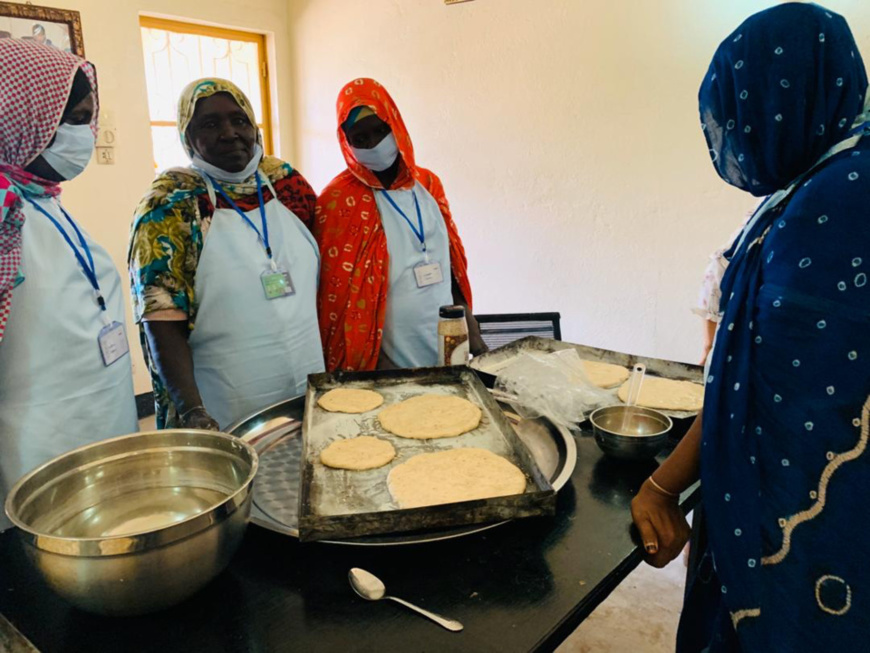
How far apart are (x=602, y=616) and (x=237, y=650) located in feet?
5.64

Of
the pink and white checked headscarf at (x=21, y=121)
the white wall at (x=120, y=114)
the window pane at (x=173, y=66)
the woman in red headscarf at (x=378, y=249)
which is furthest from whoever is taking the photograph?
the window pane at (x=173, y=66)

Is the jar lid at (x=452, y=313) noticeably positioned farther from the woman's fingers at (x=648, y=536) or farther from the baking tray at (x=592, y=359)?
the woman's fingers at (x=648, y=536)

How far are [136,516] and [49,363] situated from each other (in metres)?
0.48

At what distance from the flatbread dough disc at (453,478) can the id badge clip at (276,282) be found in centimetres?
66

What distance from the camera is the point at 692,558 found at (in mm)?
1284

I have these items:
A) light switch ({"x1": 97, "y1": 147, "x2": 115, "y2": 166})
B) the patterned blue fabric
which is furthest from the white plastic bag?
light switch ({"x1": 97, "y1": 147, "x2": 115, "y2": 166})

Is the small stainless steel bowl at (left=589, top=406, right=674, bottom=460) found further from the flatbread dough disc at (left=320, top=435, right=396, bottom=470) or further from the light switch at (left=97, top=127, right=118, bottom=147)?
the light switch at (left=97, top=127, right=118, bottom=147)

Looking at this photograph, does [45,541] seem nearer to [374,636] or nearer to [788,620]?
[374,636]

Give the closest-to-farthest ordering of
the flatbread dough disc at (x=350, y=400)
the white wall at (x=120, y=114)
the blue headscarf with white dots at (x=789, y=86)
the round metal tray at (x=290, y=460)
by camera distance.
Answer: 1. the blue headscarf with white dots at (x=789, y=86)
2. the round metal tray at (x=290, y=460)
3. the flatbread dough disc at (x=350, y=400)
4. the white wall at (x=120, y=114)

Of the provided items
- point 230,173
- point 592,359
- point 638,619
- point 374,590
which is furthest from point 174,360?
point 638,619

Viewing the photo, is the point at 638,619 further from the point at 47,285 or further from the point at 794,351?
the point at 47,285

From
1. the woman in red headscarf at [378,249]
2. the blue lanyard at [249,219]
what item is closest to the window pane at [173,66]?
the woman in red headscarf at [378,249]

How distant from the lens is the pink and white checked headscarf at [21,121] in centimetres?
111

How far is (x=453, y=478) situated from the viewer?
3.50ft
